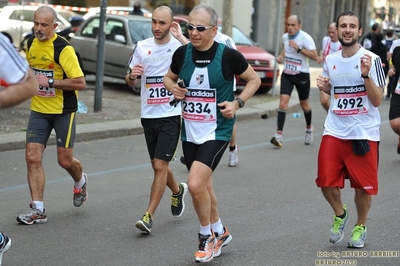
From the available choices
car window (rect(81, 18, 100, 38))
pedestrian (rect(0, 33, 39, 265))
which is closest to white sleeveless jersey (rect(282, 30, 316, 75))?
car window (rect(81, 18, 100, 38))

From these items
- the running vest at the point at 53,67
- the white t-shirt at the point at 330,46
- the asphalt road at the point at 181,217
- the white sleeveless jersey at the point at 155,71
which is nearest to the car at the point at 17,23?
the white t-shirt at the point at 330,46

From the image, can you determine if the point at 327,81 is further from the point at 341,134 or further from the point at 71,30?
the point at 71,30

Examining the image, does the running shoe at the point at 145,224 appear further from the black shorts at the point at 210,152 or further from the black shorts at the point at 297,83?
the black shorts at the point at 297,83

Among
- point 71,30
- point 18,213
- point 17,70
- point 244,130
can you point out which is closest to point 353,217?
point 18,213

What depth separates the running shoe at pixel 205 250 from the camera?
629 cm

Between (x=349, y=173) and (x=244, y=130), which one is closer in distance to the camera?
(x=349, y=173)

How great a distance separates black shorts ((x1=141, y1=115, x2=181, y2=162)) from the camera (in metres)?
7.52

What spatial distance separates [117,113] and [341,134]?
900 centimetres

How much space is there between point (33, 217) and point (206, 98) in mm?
2138

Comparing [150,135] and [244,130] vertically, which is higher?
[150,135]

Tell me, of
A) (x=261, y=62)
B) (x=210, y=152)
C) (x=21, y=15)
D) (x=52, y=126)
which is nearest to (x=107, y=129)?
(x=52, y=126)

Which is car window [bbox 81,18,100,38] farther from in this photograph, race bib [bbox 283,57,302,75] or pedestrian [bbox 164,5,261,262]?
pedestrian [bbox 164,5,261,262]

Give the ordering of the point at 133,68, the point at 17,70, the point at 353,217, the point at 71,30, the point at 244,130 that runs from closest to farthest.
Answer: the point at 17,70 < the point at 133,68 < the point at 353,217 < the point at 244,130 < the point at 71,30

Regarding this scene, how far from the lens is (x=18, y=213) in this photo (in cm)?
800
